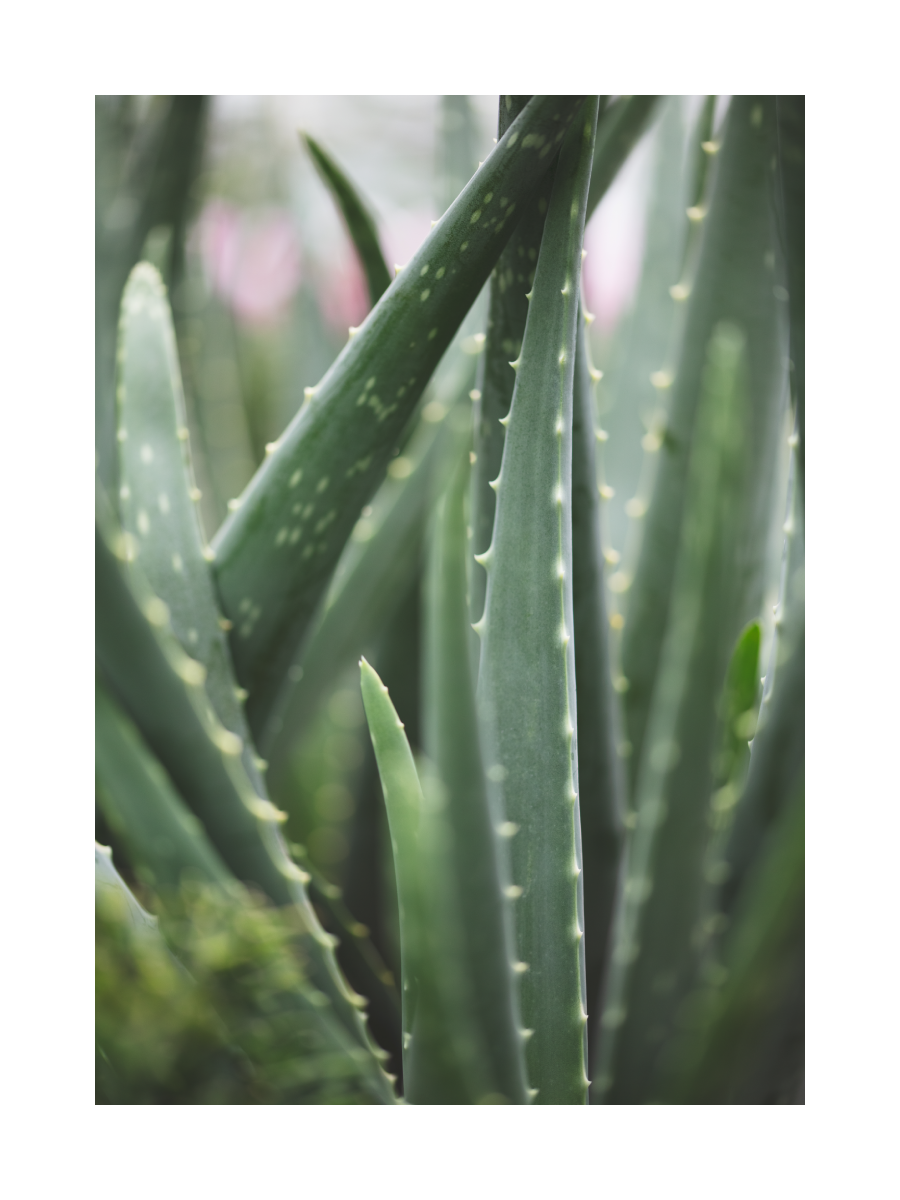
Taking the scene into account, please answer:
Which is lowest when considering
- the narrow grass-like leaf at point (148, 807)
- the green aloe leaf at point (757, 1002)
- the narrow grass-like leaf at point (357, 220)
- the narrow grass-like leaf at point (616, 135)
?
the green aloe leaf at point (757, 1002)

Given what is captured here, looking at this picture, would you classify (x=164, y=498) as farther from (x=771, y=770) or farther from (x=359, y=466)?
(x=771, y=770)

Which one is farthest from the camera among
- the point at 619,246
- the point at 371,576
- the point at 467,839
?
the point at 619,246

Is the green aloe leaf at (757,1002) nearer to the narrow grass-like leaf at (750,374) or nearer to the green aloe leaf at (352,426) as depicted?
the narrow grass-like leaf at (750,374)

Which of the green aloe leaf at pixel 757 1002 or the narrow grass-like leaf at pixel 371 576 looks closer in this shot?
the green aloe leaf at pixel 757 1002

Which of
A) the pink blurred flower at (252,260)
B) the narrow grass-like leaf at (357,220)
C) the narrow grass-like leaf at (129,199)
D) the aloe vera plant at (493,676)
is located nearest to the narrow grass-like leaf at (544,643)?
the aloe vera plant at (493,676)

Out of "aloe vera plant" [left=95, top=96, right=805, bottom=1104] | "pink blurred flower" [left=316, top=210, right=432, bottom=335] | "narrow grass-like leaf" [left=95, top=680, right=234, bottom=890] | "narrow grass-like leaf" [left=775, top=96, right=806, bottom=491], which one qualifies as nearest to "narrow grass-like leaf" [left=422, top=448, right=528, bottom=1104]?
"aloe vera plant" [left=95, top=96, right=805, bottom=1104]

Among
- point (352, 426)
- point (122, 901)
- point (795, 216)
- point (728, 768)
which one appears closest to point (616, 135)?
point (795, 216)

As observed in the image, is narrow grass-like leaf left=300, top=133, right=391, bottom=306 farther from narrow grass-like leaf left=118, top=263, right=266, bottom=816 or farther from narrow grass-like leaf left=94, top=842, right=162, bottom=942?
narrow grass-like leaf left=94, top=842, right=162, bottom=942
